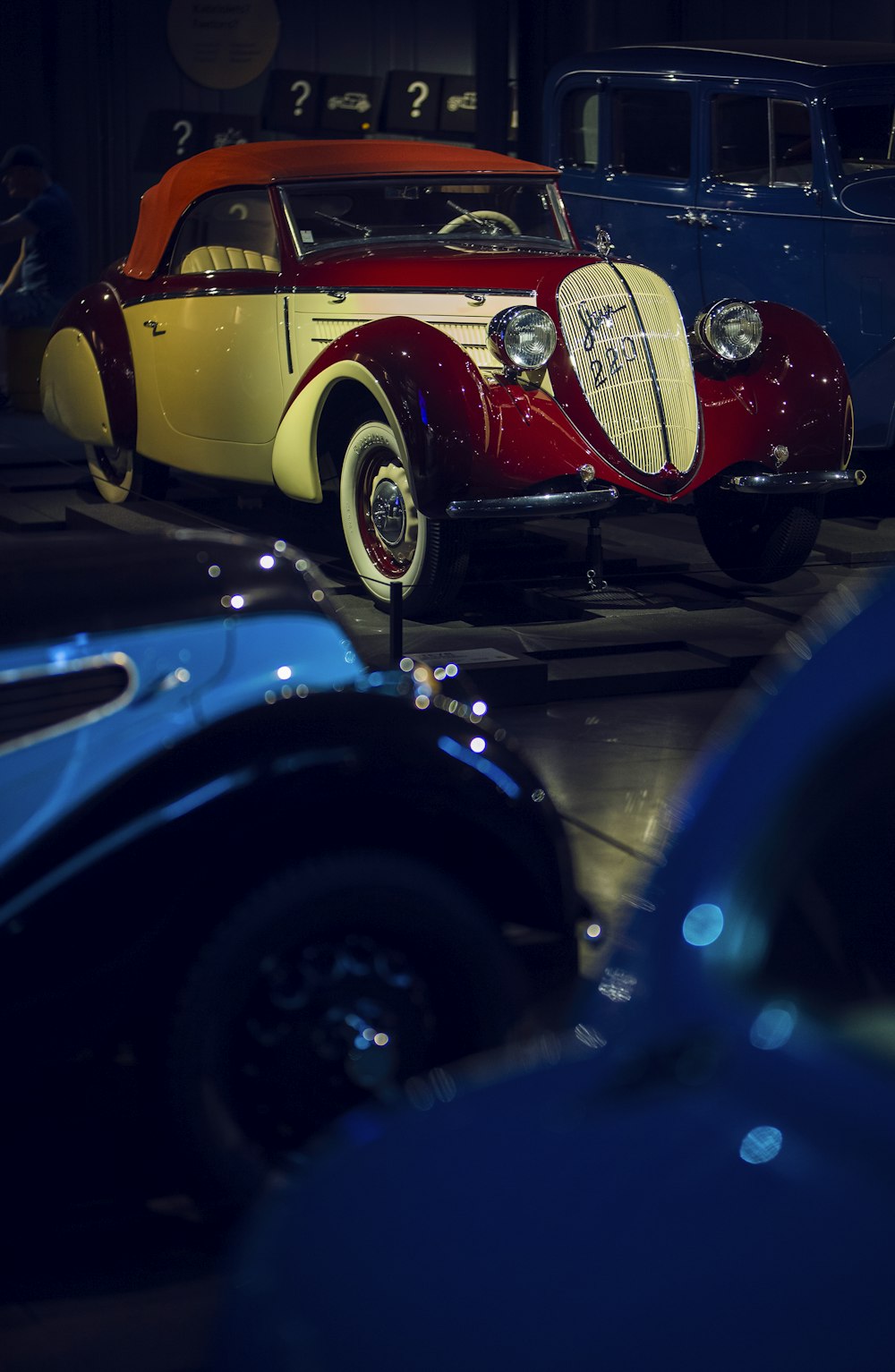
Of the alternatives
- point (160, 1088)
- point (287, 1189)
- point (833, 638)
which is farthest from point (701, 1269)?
point (160, 1088)

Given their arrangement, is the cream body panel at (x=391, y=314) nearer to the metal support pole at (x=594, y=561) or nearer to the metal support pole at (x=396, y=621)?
the metal support pole at (x=594, y=561)

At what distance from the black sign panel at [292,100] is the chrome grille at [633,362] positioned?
12399 millimetres

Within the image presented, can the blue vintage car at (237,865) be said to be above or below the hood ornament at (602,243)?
below

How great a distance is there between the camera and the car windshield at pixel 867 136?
31.3 feet

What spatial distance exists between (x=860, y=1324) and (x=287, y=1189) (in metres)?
0.58

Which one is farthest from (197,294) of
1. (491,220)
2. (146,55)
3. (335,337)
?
(146,55)

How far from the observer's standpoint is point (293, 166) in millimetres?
8305

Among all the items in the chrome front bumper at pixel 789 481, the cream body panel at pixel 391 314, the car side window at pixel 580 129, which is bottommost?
the chrome front bumper at pixel 789 481

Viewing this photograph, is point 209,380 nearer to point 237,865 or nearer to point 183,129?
point 237,865

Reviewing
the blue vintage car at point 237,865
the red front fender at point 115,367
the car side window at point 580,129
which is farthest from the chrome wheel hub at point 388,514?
the blue vintage car at point 237,865

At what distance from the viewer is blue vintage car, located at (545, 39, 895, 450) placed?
9477 millimetres

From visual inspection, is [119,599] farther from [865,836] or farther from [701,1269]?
[701,1269]

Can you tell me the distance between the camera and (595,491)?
7277 millimetres

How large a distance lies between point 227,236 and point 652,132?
2723mm
